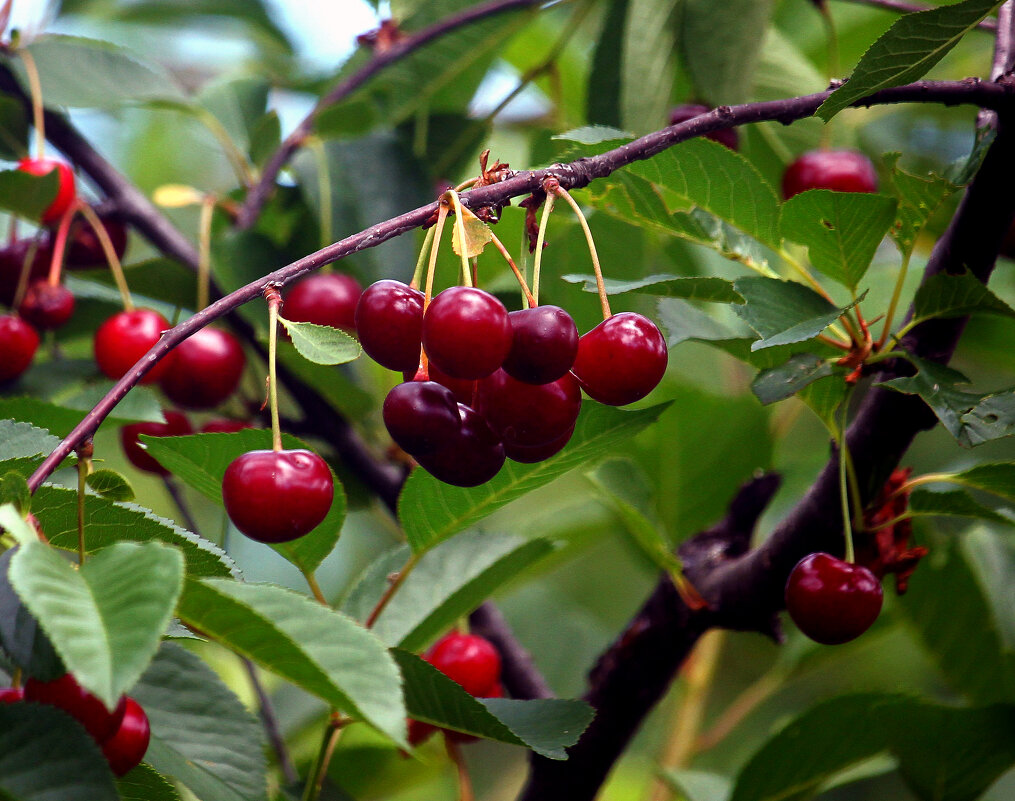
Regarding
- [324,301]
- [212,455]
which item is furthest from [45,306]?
[212,455]

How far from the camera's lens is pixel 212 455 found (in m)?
0.85

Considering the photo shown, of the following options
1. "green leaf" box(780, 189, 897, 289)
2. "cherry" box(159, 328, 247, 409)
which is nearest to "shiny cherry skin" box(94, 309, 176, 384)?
"cherry" box(159, 328, 247, 409)

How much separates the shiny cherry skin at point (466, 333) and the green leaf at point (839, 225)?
0.34 metres

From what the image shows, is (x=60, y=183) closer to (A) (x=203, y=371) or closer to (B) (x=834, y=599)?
(A) (x=203, y=371)

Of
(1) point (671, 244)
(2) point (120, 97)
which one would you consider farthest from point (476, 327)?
(2) point (120, 97)

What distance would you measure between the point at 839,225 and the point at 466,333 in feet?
→ 1.34

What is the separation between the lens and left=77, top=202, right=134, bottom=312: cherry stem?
128 centimetres

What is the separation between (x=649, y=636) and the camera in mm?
1092

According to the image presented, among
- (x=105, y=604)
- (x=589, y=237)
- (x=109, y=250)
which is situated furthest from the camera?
(x=109, y=250)

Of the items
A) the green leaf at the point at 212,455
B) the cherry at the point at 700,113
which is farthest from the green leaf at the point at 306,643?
the cherry at the point at 700,113

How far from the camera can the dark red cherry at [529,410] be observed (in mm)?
690

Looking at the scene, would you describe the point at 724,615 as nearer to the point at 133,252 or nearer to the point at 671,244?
the point at 671,244

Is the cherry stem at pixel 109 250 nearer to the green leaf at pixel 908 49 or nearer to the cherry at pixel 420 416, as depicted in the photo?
the cherry at pixel 420 416

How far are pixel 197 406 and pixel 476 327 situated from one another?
30.1 inches
